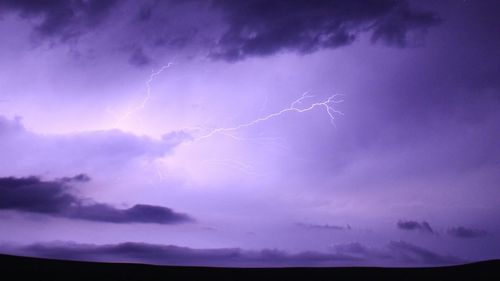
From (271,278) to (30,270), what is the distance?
9891 millimetres

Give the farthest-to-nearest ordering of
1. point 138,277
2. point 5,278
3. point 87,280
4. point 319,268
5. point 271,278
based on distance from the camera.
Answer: point 319,268 → point 271,278 → point 138,277 → point 87,280 → point 5,278

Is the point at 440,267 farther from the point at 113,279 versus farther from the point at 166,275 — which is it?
the point at 113,279

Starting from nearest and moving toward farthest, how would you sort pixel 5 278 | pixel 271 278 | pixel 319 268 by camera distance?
1. pixel 5 278
2. pixel 271 278
3. pixel 319 268

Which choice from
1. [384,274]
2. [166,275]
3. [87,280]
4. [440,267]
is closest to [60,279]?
[87,280]

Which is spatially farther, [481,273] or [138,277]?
[481,273]

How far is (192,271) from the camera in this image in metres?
19.0

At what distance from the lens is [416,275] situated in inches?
728

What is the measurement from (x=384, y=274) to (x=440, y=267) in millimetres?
3701

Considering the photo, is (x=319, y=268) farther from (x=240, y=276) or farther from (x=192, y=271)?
(x=192, y=271)

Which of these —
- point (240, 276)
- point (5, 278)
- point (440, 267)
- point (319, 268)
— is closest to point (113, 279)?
point (5, 278)

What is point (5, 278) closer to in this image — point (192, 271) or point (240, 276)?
point (192, 271)

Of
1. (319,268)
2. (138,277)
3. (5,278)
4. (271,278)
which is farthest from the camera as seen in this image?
(319,268)

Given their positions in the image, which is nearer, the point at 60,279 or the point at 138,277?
the point at 60,279

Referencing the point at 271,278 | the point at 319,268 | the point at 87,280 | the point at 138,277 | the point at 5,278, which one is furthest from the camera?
the point at 319,268
